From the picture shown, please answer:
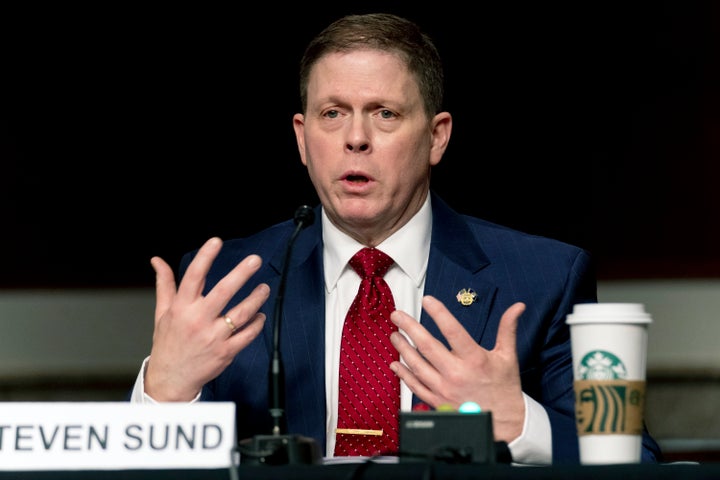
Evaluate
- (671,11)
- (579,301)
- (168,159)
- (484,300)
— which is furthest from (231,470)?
(671,11)

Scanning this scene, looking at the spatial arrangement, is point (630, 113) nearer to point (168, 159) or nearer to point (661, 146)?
point (661, 146)

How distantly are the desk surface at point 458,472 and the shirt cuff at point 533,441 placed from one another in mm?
476

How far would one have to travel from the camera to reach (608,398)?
1.60 meters

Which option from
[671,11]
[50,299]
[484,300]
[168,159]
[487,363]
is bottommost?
[487,363]

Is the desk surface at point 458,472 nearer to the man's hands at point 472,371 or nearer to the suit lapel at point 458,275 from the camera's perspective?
the man's hands at point 472,371

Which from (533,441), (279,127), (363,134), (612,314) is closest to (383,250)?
(363,134)

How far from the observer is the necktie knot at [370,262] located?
252cm

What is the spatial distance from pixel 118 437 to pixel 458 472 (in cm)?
46

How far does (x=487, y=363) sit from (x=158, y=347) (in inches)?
21.7

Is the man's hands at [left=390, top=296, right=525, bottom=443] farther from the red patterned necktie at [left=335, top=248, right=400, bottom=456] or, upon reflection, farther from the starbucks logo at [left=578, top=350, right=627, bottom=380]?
the red patterned necktie at [left=335, top=248, right=400, bottom=456]

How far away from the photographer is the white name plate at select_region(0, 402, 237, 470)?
156 cm

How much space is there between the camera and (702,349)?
4.18 m

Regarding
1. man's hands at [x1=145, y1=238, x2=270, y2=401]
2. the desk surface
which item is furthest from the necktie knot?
the desk surface

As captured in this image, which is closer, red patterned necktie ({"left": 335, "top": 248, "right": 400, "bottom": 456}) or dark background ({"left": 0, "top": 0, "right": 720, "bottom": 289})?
red patterned necktie ({"left": 335, "top": 248, "right": 400, "bottom": 456})
